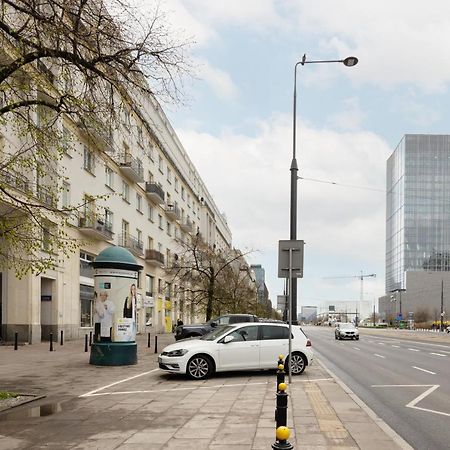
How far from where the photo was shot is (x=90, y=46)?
9.85 meters

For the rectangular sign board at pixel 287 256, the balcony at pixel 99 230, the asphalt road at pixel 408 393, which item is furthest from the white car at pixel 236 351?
the balcony at pixel 99 230

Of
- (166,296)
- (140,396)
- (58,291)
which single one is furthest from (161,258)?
(140,396)

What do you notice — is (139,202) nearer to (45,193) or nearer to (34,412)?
(45,193)

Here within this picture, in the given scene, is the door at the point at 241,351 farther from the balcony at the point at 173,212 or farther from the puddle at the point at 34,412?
the balcony at the point at 173,212

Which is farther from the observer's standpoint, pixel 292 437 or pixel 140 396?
pixel 140 396

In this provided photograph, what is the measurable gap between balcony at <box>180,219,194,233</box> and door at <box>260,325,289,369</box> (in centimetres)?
5016

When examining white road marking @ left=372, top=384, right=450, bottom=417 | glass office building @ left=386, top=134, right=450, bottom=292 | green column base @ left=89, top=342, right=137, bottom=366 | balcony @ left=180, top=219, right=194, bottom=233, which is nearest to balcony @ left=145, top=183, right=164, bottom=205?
balcony @ left=180, top=219, right=194, bottom=233

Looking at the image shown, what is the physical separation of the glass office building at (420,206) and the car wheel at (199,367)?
11291cm

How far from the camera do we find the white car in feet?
46.1

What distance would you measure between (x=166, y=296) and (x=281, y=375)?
51816mm

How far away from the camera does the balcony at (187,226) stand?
6569 cm

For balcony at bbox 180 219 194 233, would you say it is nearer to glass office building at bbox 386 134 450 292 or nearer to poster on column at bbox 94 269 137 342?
poster on column at bbox 94 269 137 342

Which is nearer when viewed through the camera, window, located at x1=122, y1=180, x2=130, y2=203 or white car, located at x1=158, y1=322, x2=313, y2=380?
white car, located at x1=158, y1=322, x2=313, y2=380

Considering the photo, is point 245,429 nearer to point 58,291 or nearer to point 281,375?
point 281,375
